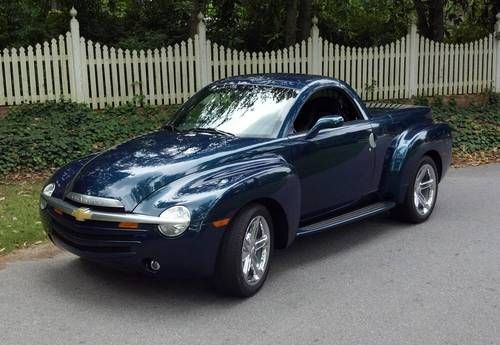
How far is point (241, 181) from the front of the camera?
474 centimetres

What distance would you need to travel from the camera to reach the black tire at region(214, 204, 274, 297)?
4609 mm

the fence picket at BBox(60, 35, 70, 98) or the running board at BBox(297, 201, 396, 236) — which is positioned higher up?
the fence picket at BBox(60, 35, 70, 98)

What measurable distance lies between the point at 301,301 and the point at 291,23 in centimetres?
1001

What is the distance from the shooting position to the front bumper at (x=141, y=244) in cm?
439

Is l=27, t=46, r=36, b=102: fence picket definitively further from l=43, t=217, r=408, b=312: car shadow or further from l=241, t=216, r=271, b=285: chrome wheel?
l=241, t=216, r=271, b=285: chrome wheel

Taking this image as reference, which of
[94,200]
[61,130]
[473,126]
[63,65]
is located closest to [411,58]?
[473,126]

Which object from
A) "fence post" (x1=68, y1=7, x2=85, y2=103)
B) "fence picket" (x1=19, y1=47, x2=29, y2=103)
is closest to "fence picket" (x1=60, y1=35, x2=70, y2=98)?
"fence post" (x1=68, y1=7, x2=85, y2=103)

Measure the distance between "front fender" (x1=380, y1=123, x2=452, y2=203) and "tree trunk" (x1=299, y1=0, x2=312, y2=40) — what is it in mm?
7701

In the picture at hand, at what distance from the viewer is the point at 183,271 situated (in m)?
4.50

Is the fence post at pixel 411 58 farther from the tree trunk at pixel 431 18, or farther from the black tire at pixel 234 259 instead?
the black tire at pixel 234 259

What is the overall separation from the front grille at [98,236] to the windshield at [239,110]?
153 cm

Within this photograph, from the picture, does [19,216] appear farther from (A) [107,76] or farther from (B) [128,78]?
(B) [128,78]

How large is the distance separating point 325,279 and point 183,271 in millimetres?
1387

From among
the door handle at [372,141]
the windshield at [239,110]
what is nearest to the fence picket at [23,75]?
the windshield at [239,110]
